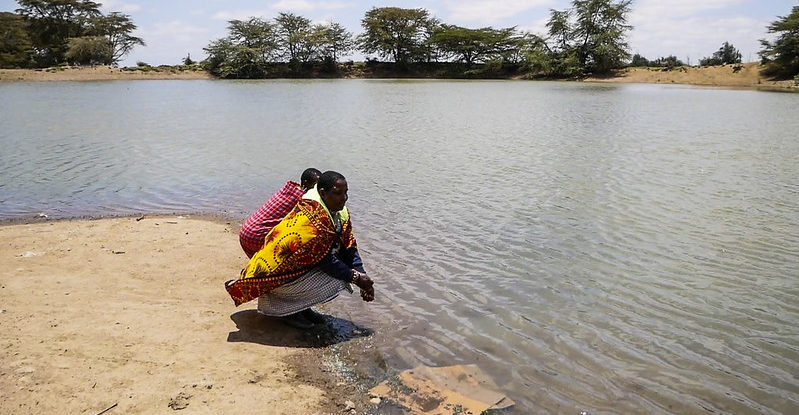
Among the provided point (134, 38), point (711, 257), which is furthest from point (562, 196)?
point (134, 38)

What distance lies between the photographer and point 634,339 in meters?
5.06

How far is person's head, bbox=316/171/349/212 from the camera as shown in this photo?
14.9 feet

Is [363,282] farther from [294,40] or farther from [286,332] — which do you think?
[294,40]

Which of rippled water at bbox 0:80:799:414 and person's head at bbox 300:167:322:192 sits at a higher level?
person's head at bbox 300:167:322:192

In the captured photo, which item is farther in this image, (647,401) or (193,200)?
(193,200)

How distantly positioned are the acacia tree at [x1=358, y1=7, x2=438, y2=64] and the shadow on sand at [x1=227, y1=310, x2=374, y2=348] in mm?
73817

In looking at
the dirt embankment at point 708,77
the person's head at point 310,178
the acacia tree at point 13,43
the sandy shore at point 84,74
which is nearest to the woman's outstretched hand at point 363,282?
the person's head at point 310,178

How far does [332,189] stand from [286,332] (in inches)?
55.3

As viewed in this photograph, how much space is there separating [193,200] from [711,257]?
8.22 m

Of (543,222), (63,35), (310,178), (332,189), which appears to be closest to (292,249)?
(332,189)

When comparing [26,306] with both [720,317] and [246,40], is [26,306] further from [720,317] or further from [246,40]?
[246,40]

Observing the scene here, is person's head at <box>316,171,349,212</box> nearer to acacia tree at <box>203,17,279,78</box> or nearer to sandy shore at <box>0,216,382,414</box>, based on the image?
sandy shore at <box>0,216,382,414</box>

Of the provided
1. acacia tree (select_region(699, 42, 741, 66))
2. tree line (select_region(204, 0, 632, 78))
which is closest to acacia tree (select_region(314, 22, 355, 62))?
tree line (select_region(204, 0, 632, 78))

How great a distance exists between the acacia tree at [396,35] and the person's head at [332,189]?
7421cm
